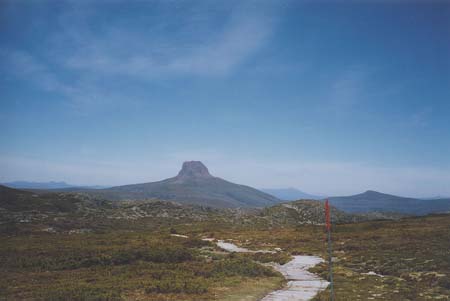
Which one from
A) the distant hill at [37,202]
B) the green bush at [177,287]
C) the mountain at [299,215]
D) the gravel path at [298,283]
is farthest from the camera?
the mountain at [299,215]

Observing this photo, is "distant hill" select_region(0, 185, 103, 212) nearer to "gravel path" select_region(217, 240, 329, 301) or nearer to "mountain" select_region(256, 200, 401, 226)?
"mountain" select_region(256, 200, 401, 226)

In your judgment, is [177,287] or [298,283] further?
[298,283]

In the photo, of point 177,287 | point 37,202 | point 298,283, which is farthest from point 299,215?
point 177,287

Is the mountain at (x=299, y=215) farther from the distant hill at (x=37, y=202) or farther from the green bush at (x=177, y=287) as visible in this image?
the green bush at (x=177, y=287)

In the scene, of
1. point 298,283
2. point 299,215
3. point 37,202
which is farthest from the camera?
point 299,215

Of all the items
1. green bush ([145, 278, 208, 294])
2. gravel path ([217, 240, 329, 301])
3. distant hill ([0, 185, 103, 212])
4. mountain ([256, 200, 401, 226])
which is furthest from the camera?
mountain ([256, 200, 401, 226])

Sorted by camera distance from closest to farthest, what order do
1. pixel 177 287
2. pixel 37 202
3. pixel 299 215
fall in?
pixel 177 287 < pixel 37 202 < pixel 299 215

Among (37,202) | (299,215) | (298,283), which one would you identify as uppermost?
(298,283)

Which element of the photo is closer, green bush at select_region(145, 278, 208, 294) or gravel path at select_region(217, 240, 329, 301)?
gravel path at select_region(217, 240, 329, 301)

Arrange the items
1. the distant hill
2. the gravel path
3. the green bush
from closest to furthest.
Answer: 1. the gravel path
2. the green bush
3. the distant hill

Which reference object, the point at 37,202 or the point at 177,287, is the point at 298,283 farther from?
the point at 37,202

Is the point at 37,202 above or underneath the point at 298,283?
underneath

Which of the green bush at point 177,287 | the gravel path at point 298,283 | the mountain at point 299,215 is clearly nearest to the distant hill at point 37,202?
the mountain at point 299,215

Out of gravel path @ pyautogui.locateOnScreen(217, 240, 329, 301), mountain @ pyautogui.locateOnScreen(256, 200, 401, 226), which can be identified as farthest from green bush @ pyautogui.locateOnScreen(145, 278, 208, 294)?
mountain @ pyautogui.locateOnScreen(256, 200, 401, 226)
